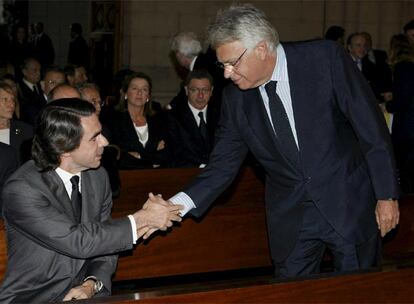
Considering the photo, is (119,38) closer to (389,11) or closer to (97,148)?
(389,11)

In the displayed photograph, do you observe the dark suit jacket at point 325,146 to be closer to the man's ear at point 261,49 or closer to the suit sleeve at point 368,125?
the suit sleeve at point 368,125

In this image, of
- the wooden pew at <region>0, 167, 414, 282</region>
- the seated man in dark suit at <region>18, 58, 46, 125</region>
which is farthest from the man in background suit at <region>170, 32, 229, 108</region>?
the wooden pew at <region>0, 167, 414, 282</region>

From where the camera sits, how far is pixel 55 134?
154 inches

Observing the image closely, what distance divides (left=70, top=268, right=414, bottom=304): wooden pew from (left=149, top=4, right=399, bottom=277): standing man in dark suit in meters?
0.32

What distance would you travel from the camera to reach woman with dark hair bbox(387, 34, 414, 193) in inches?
301

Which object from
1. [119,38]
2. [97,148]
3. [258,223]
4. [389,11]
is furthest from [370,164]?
[389,11]

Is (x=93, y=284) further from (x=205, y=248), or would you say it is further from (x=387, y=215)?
(x=205, y=248)

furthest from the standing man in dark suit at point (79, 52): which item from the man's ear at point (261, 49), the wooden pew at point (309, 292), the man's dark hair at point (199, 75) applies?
the wooden pew at point (309, 292)

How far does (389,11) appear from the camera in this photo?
45.6 feet

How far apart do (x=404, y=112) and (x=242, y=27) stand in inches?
165

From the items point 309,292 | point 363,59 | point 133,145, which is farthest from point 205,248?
point 363,59

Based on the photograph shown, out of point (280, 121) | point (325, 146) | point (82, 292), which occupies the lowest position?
point (82, 292)

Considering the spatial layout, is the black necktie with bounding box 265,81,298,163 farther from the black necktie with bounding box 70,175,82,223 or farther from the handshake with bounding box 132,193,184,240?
the black necktie with bounding box 70,175,82,223

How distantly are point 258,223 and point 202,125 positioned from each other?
103 inches
